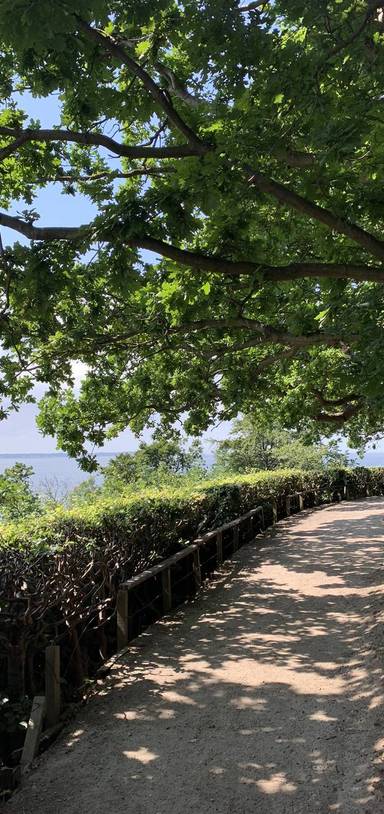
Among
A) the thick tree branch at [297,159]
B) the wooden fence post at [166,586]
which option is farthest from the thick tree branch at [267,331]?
the wooden fence post at [166,586]

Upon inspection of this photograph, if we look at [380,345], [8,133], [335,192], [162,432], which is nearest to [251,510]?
[162,432]

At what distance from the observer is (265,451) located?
3672 centimetres

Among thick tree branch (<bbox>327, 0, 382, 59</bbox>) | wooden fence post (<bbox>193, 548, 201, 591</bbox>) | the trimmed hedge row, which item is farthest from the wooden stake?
thick tree branch (<bbox>327, 0, 382, 59</bbox>)

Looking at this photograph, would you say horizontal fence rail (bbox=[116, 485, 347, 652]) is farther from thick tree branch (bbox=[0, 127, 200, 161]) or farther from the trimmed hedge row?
thick tree branch (bbox=[0, 127, 200, 161])

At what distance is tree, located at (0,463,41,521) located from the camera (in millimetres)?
6714

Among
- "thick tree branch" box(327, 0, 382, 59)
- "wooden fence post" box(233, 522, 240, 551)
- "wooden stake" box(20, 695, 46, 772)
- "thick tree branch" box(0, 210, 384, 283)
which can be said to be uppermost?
"thick tree branch" box(327, 0, 382, 59)

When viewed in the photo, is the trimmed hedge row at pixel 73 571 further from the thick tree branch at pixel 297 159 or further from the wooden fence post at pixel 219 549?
the thick tree branch at pixel 297 159

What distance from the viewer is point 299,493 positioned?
20.5 meters

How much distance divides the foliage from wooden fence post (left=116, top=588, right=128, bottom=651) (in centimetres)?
2808

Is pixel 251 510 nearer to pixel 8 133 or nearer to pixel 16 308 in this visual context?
pixel 16 308

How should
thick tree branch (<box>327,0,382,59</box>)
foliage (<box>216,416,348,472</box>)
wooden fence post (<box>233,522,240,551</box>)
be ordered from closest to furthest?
thick tree branch (<box>327,0,382,59</box>)
wooden fence post (<box>233,522,240,551</box>)
foliage (<box>216,416,348,472</box>)

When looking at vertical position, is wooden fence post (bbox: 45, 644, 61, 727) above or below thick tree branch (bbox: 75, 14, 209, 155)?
below

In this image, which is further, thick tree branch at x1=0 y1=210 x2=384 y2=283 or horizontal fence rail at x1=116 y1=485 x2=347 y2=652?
horizontal fence rail at x1=116 y1=485 x2=347 y2=652

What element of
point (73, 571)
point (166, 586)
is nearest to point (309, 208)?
point (73, 571)
